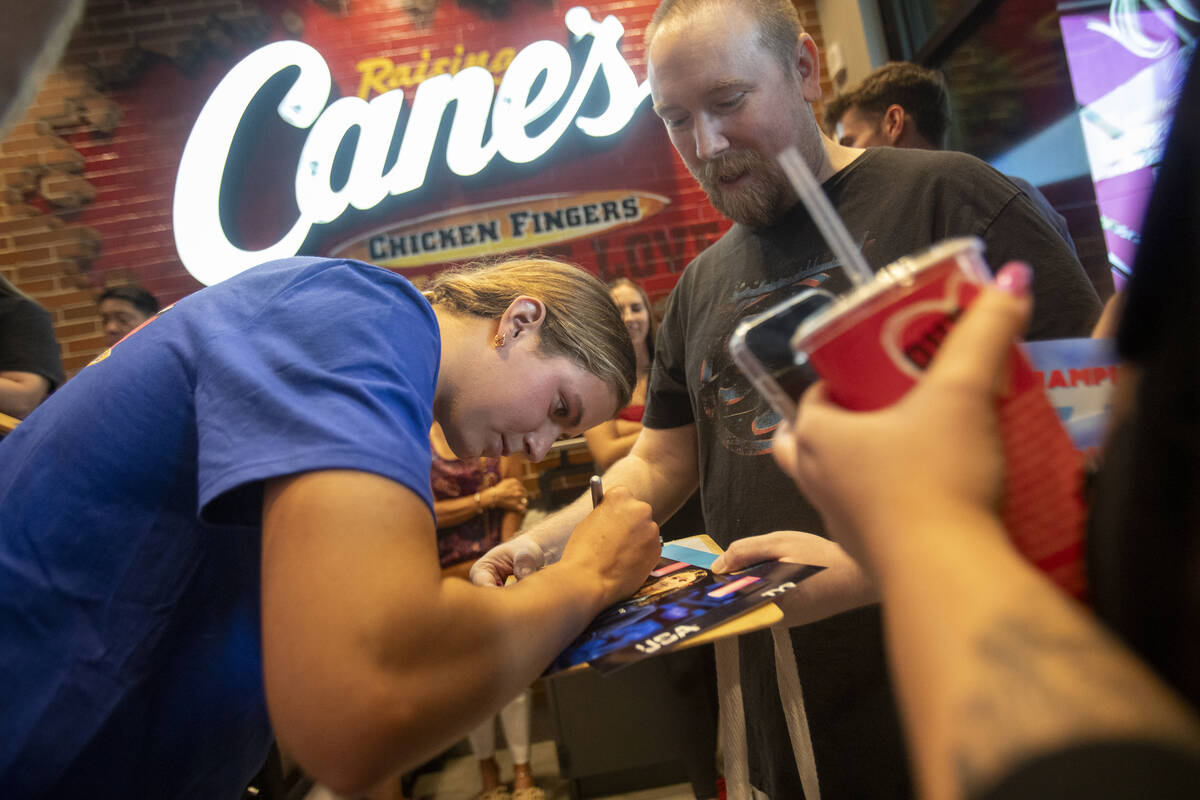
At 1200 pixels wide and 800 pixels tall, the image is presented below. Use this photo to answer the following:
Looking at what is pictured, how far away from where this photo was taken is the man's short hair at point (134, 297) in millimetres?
3639

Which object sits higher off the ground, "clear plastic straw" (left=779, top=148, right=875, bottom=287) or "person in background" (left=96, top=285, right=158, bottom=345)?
"person in background" (left=96, top=285, right=158, bottom=345)

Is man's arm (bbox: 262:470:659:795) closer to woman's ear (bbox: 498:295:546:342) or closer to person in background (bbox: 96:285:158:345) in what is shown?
woman's ear (bbox: 498:295:546:342)

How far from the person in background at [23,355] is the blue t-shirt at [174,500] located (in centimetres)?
153

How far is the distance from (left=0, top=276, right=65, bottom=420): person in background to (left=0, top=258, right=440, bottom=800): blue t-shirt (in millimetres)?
1527

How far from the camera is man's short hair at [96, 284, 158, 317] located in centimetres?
364

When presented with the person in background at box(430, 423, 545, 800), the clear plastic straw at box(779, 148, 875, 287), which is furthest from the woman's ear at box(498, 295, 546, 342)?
the person in background at box(430, 423, 545, 800)

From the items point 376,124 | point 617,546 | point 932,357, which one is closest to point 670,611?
point 617,546

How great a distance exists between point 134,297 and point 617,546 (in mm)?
3530

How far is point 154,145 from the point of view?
4.34 metres

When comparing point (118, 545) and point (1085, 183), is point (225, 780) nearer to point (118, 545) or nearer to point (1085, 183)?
point (118, 545)

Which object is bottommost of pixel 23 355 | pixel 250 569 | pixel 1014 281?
pixel 250 569

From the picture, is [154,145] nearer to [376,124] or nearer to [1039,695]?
[376,124]

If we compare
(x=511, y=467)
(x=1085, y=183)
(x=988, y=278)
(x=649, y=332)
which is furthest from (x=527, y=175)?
(x=988, y=278)

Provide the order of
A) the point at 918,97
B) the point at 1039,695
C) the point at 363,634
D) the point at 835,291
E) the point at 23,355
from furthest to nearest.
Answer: the point at 918,97, the point at 23,355, the point at 835,291, the point at 363,634, the point at 1039,695
